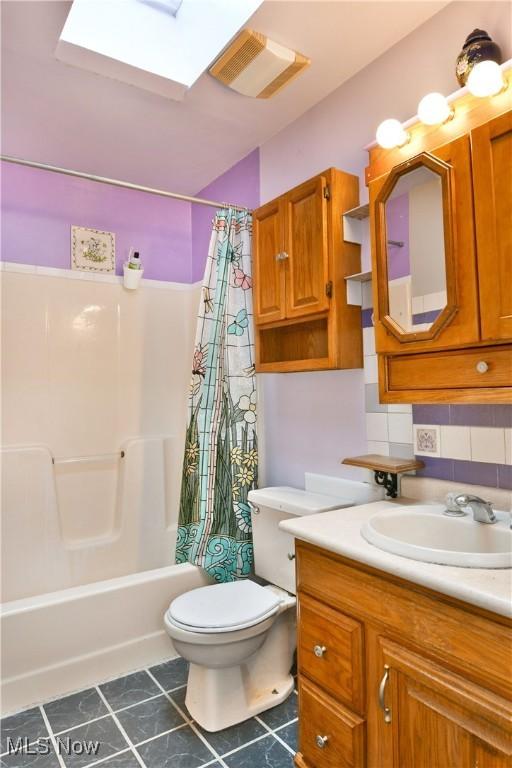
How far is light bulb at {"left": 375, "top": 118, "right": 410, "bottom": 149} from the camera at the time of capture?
1.47 meters

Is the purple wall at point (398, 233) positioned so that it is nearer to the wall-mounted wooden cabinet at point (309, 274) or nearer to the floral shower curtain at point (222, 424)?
the wall-mounted wooden cabinet at point (309, 274)

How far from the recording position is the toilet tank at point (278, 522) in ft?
6.01

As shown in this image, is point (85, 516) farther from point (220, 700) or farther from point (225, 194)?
point (225, 194)

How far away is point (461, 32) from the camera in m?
1.52

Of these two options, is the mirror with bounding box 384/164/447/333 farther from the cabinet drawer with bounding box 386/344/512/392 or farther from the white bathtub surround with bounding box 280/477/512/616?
the white bathtub surround with bounding box 280/477/512/616

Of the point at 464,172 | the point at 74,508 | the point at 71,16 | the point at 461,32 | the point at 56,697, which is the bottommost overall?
the point at 56,697

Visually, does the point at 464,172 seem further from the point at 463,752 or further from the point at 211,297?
the point at 463,752

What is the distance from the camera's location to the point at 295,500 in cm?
188

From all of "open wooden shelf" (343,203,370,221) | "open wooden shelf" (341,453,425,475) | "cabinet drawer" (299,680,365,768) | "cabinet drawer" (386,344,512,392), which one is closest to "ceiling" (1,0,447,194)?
"open wooden shelf" (343,203,370,221)

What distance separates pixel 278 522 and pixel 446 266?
3.81ft

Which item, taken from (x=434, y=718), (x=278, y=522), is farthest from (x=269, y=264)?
(x=434, y=718)

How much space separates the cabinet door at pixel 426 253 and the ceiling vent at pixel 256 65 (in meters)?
0.63

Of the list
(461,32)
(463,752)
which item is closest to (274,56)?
(461,32)

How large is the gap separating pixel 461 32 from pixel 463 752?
1.93 m
